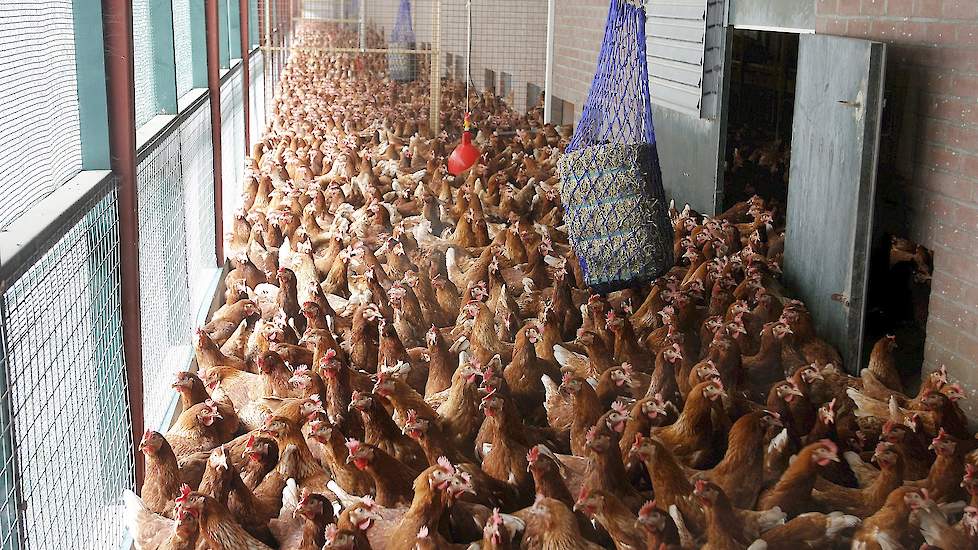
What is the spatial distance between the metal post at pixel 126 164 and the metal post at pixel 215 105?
260 cm

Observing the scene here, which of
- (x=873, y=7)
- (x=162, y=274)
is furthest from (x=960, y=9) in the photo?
(x=162, y=274)

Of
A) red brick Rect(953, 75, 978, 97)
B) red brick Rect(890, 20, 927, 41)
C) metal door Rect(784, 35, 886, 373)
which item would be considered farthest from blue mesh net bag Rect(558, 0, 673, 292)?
red brick Rect(953, 75, 978, 97)

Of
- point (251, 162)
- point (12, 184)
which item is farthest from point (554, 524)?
point (251, 162)

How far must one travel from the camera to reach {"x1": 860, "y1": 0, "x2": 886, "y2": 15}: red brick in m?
3.90

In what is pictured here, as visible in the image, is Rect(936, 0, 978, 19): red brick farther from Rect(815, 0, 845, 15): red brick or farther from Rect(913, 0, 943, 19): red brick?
Rect(815, 0, 845, 15): red brick

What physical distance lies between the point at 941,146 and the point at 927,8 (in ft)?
1.62

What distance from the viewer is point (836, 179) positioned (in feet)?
12.8

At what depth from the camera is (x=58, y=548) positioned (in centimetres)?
206

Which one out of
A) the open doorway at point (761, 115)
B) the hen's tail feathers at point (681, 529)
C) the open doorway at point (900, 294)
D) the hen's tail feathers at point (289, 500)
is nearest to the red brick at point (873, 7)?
the open doorway at point (900, 294)

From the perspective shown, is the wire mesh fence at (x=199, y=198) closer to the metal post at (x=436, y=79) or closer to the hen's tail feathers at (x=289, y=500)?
the hen's tail feathers at (x=289, y=500)

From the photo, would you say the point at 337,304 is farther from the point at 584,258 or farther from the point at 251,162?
the point at 251,162

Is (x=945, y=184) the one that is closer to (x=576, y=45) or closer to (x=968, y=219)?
(x=968, y=219)

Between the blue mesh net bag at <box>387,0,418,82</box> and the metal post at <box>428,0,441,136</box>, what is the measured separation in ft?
10.3

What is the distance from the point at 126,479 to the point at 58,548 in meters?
0.59
